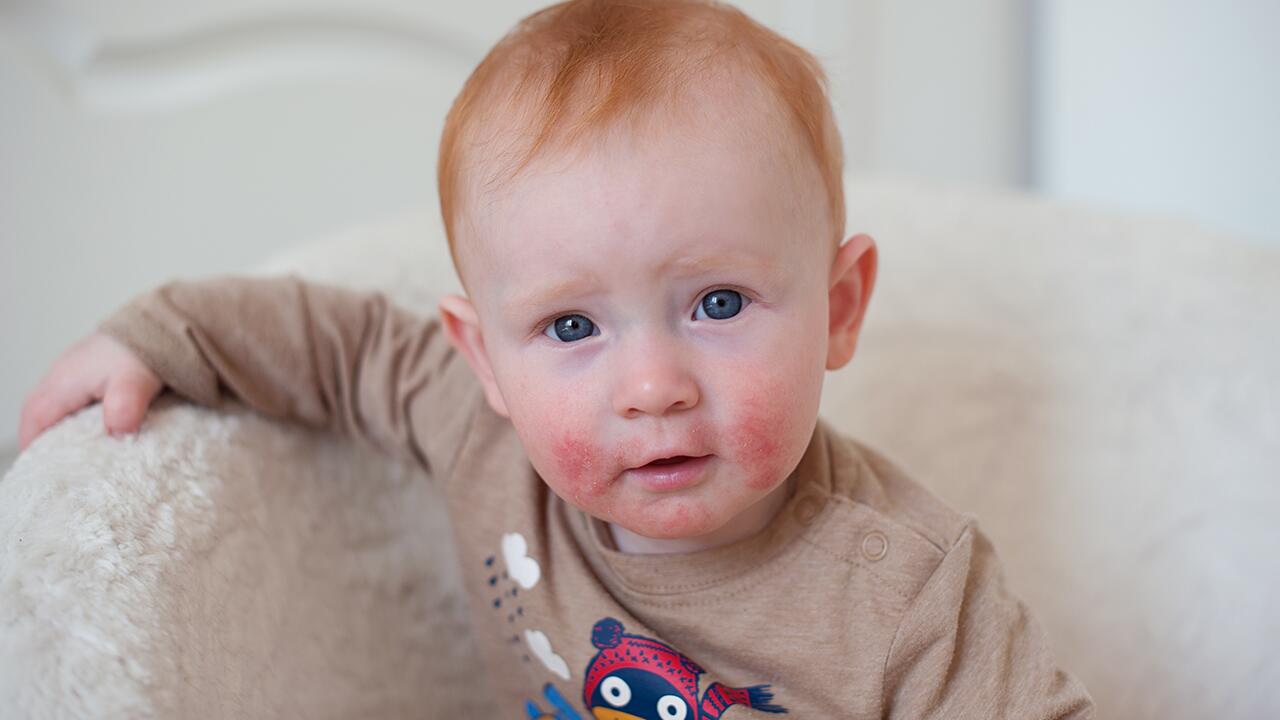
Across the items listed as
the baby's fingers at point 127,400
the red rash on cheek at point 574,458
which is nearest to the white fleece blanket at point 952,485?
the baby's fingers at point 127,400

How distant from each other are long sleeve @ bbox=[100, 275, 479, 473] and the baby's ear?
0.26 ft

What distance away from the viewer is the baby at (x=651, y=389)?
22.4 inches

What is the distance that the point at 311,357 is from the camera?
771 mm

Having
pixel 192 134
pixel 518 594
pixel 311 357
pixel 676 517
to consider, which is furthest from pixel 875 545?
pixel 192 134

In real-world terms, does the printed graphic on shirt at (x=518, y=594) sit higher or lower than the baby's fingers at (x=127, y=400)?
lower

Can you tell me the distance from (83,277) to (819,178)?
89 centimetres

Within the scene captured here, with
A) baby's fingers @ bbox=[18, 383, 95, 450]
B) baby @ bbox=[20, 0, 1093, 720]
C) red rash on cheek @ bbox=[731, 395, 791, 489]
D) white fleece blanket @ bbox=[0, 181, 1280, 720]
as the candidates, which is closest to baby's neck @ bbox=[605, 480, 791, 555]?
baby @ bbox=[20, 0, 1093, 720]

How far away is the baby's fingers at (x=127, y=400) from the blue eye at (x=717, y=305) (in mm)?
358

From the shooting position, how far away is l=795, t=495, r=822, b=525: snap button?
2.23 feet

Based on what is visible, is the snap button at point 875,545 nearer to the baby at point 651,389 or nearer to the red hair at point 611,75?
the baby at point 651,389

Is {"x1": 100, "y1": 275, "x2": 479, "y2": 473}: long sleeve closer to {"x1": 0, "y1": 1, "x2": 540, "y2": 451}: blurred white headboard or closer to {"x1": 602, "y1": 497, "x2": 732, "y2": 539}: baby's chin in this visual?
{"x1": 602, "y1": 497, "x2": 732, "y2": 539}: baby's chin

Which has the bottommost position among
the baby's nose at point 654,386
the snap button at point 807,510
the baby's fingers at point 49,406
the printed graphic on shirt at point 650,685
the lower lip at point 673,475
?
the printed graphic on shirt at point 650,685

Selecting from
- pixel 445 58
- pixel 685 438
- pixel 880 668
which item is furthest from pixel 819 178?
pixel 445 58

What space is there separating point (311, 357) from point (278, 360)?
2cm
